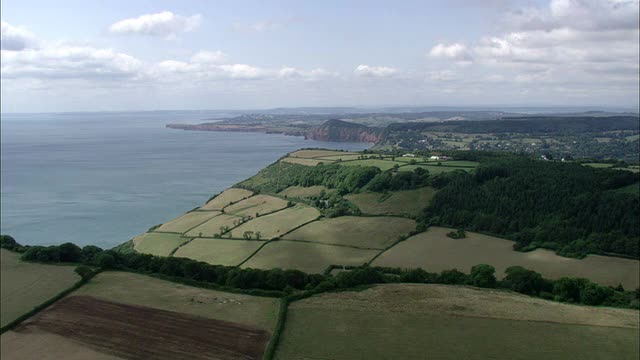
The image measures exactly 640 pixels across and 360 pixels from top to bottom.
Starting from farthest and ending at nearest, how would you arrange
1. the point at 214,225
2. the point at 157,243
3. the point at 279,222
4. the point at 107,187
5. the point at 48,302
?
the point at 107,187
the point at 214,225
the point at 279,222
the point at 157,243
the point at 48,302

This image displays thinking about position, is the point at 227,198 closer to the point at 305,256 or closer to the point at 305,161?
the point at 305,161

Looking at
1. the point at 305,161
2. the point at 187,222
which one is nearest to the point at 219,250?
the point at 187,222

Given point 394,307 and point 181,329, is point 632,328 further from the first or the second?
point 181,329

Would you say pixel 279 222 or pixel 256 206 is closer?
pixel 279 222

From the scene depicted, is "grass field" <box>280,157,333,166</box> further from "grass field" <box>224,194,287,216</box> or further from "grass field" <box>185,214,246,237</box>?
"grass field" <box>185,214,246,237</box>

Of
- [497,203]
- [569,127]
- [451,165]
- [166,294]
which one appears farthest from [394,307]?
[569,127]

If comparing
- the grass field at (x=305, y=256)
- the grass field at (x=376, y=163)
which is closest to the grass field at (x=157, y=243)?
the grass field at (x=305, y=256)

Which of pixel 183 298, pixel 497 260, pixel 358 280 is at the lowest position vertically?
pixel 497 260
